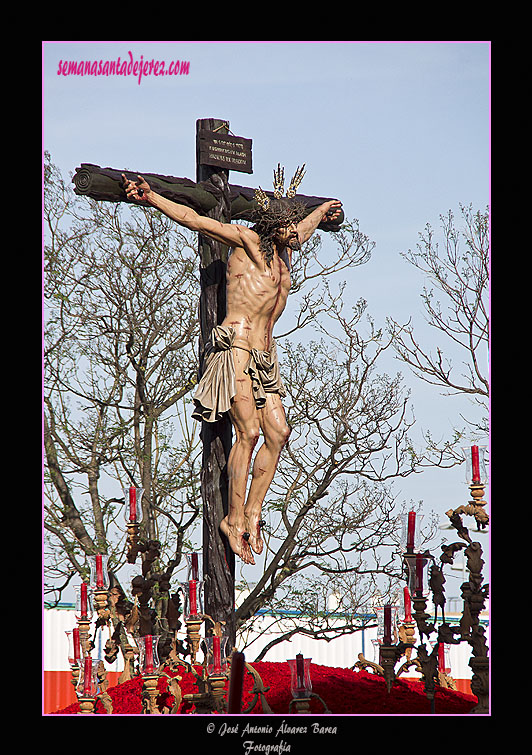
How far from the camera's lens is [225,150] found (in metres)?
7.53

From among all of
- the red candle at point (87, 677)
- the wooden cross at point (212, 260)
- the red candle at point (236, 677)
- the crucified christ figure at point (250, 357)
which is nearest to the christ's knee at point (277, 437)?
the crucified christ figure at point (250, 357)

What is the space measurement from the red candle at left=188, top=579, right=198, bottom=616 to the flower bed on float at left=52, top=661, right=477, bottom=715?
0.48 m

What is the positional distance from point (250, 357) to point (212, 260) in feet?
2.57

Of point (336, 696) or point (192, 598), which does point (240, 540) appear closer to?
point (192, 598)

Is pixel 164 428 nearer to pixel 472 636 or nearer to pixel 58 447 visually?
pixel 58 447

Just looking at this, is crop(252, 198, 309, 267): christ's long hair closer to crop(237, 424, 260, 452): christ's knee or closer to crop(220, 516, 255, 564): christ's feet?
crop(237, 424, 260, 452): christ's knee

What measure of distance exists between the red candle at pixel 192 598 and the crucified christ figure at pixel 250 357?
2.47 ft

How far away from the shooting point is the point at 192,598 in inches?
251

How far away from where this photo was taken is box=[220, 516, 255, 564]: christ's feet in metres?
7.14

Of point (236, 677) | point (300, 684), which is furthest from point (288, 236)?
point (236, 677)

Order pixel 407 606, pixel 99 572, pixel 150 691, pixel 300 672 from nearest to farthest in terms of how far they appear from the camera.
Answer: pixel 300 672, pixel 150 691, pixel 407 606, pixel 99 572

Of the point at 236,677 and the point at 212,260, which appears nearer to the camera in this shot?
the point at 236,677

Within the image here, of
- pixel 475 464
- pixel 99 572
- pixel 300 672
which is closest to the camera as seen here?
pixel 300 672
